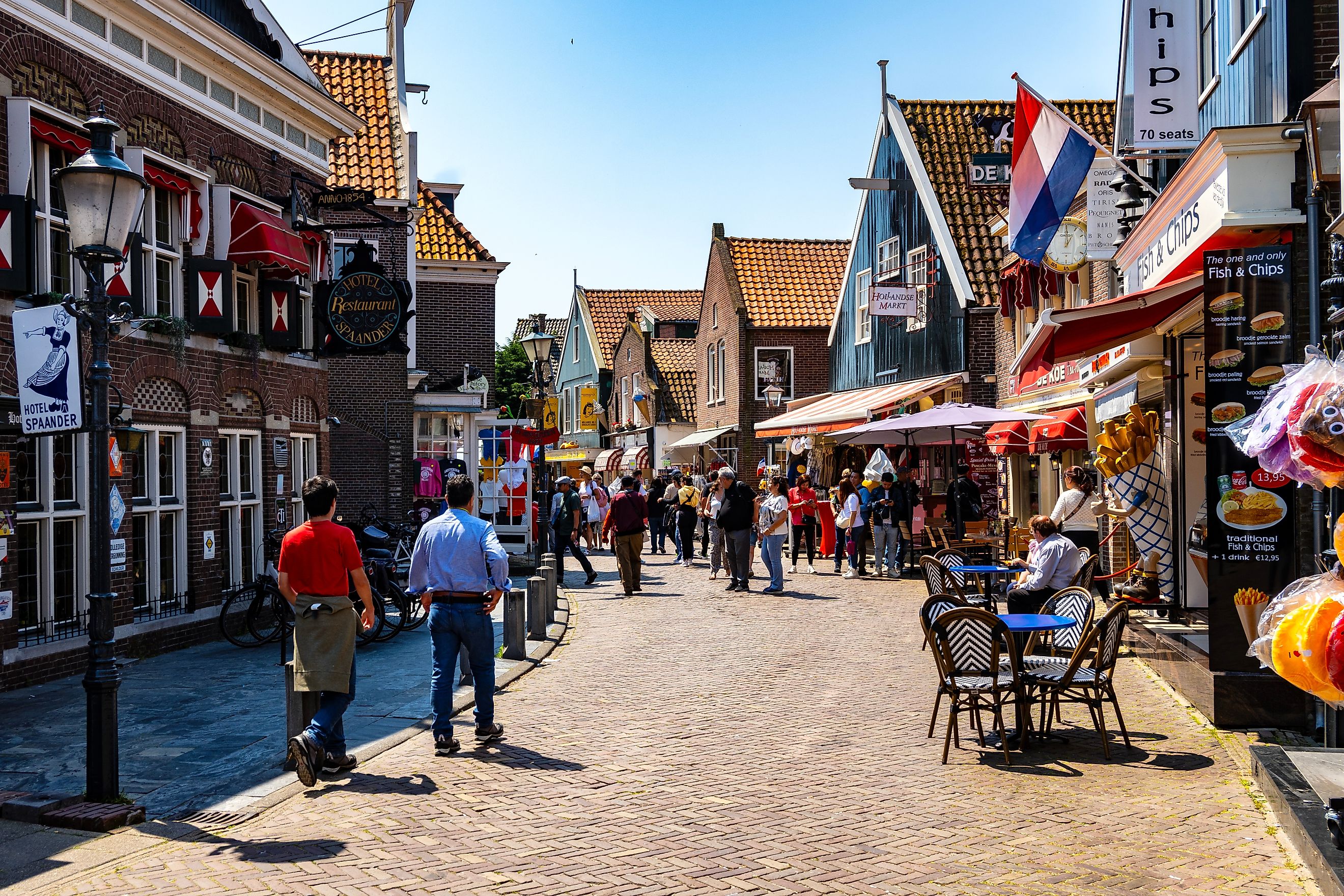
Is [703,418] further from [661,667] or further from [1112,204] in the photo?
[661,667]

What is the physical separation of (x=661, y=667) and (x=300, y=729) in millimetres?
4409

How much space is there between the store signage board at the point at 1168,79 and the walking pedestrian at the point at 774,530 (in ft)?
29.5

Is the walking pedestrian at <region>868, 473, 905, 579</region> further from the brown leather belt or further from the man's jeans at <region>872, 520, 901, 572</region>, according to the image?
the brown leather belt

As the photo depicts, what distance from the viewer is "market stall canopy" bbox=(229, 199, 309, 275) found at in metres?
14.6

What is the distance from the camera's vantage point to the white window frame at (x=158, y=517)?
43.0 feet

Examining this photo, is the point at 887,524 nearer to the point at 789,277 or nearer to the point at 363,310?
the point at 363,310

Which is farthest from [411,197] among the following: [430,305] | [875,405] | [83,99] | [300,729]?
[300,729]

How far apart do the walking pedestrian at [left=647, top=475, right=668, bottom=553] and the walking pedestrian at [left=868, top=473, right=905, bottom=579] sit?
312 inches

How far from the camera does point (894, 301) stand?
27.0m

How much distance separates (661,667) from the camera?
11.7m

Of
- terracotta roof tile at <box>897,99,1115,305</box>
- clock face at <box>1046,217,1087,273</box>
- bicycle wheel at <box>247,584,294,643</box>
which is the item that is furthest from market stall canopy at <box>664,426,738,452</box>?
bicycle wheel at <box>247,584,294,643</box>

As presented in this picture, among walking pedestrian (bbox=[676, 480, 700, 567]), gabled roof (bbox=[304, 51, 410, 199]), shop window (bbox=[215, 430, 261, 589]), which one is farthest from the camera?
walking pedestrian (bbox=[676, 480, 700, 567])

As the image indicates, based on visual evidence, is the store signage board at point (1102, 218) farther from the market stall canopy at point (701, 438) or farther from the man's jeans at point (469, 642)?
the market stall canopy at point (701, 438)

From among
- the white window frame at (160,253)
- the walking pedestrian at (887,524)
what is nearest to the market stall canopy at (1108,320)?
the white window frame at (160,253)
